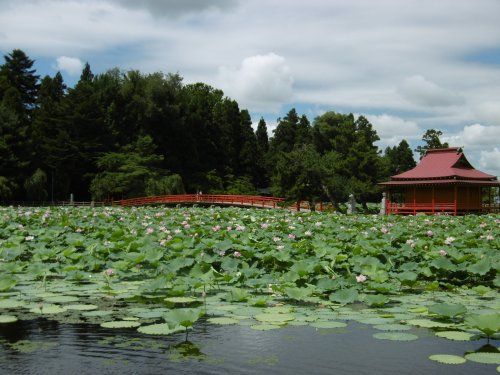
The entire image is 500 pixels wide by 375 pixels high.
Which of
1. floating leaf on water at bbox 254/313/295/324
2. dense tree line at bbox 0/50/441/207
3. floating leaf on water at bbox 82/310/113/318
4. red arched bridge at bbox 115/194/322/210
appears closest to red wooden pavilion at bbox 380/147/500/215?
dense tree line at bbox 0/50/441/207

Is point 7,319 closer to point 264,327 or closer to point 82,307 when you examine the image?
point 82,307

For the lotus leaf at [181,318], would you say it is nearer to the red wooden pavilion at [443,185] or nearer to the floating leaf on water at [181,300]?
the floating leaf on water at [181,300]

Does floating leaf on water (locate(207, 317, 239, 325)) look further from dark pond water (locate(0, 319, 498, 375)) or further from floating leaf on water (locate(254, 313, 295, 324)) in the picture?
floating leaf on water (locate(254, 313, 295, 324))

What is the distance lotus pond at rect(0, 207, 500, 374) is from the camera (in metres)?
3.15

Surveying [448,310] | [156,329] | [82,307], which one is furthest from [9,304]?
[448,310]

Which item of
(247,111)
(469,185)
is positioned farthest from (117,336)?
(247,111)

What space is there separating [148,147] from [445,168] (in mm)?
20569

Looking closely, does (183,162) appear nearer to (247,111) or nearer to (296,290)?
(247,111)

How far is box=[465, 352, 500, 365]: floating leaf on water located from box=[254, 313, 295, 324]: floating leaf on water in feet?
3.96

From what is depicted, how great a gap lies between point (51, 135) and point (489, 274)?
119ft

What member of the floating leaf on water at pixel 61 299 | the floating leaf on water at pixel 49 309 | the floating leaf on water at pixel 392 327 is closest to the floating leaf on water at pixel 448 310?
the floating leaf on water at pixel 392 327

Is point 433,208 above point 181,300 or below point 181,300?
above

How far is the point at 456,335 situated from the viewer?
11.3 feet

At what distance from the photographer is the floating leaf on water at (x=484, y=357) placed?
3039 millimetres
